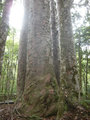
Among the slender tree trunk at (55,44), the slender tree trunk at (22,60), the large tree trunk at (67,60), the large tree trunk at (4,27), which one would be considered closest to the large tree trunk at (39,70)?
the large tree trunk at (67,60)

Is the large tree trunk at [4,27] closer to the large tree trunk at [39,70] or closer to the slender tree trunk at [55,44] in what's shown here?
the large tree trunk at [39,70]

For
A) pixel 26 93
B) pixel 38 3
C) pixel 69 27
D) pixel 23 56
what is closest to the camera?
pixel 26 93

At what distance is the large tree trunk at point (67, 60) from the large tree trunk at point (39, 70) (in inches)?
14.9

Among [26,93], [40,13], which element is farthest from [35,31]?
[26,93]

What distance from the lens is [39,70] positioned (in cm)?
417

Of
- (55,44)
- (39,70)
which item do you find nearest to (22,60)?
(55,44)

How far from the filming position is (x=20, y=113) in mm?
3641

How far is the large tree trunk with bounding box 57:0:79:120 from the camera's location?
3.61 metres

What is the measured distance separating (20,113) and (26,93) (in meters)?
0.59

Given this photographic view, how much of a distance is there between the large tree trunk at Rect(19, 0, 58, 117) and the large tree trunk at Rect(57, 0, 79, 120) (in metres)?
0.38

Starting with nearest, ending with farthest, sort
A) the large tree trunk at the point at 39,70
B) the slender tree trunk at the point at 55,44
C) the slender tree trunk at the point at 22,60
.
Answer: the large tree trunk at the point at 39,70, the slender tree trunk at the point at 55,44, the slender tree trunk at the point at 22,60

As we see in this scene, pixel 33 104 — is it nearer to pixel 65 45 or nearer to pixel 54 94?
pixel 54 94

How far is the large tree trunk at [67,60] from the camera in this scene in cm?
361

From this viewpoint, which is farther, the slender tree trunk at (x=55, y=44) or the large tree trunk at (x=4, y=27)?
the slender tree trunk at (x=55, y=44)
